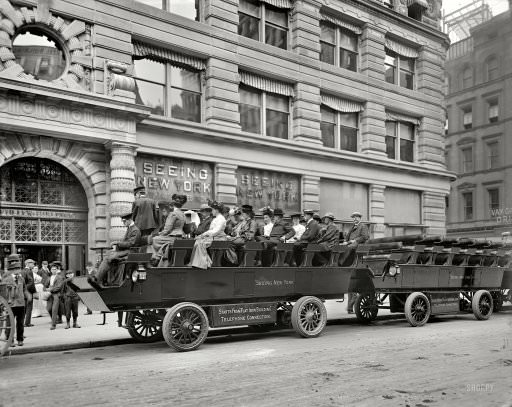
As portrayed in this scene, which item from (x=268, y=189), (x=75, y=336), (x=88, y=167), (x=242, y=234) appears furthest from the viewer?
(x=268, y=189)

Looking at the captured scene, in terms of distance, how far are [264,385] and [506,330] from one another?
22.3 ft

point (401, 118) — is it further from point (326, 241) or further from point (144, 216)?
point (144, 216)

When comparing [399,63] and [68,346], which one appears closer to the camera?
[68,346]

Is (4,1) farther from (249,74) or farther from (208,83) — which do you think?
(249,74)

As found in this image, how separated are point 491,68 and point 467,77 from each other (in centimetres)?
84

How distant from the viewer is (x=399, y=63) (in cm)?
2706

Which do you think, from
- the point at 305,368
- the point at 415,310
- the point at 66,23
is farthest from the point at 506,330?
the point at 66,23

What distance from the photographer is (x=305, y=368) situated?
24.4 ft

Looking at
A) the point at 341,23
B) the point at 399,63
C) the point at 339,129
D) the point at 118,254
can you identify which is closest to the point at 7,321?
the point at 118,254

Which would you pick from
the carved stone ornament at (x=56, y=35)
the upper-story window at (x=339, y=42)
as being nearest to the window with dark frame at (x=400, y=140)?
the upper-story window at (x=339, y=42)

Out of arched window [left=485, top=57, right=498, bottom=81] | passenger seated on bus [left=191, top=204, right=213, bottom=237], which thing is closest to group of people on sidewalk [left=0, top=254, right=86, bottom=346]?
passenger seated on bus [left=191, top=204, right=213, bottom=237]

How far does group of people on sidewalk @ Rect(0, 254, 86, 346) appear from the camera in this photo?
969cm

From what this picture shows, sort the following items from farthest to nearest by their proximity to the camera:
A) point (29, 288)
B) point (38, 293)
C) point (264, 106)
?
point (264, 106), point (38, 293), point (29, 288)

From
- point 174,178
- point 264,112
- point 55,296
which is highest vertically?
point 264,112
